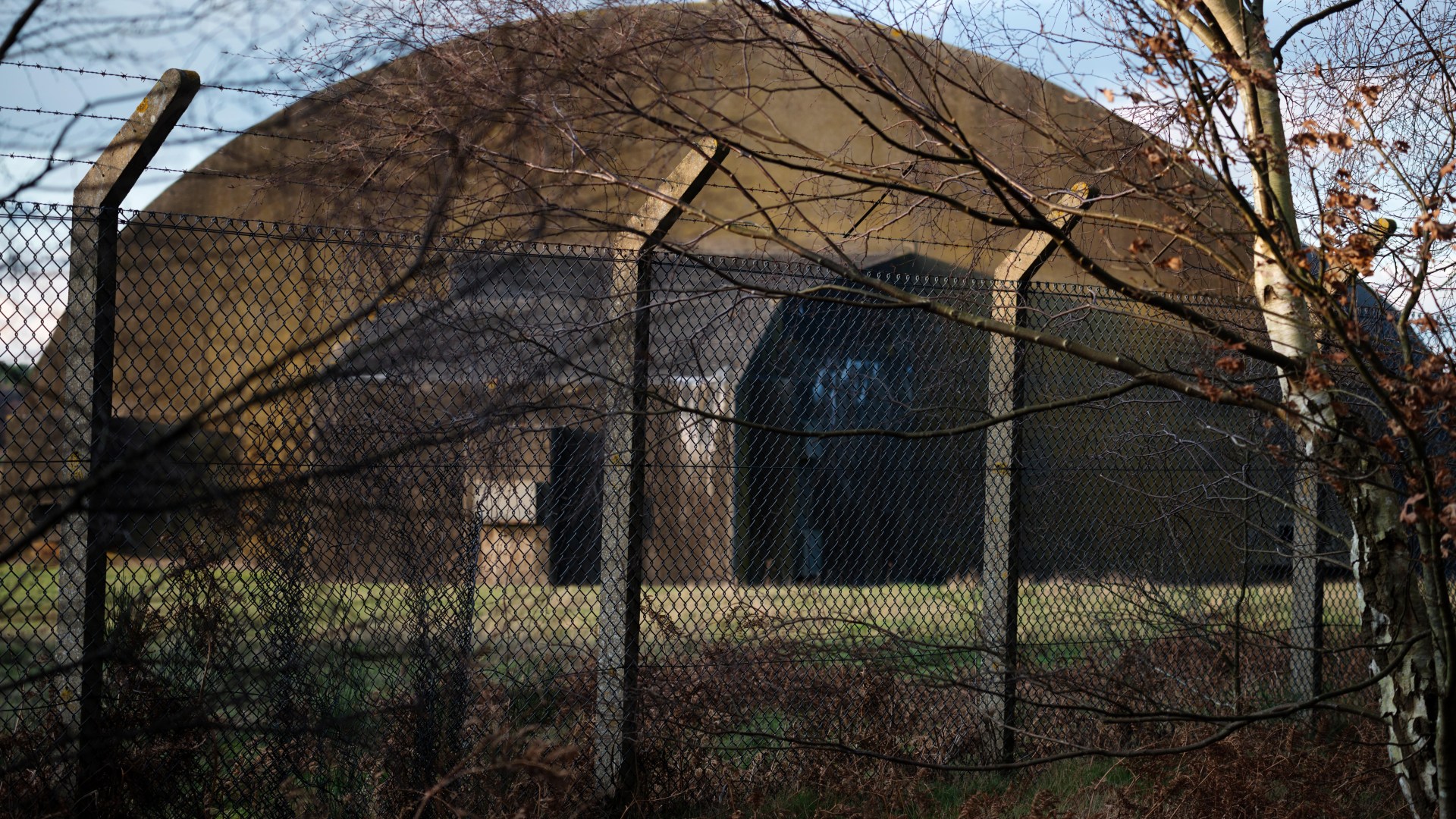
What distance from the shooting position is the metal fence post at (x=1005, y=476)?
18.9 feet

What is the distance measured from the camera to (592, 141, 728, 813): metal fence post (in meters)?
4.72

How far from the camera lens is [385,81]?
13.3ft

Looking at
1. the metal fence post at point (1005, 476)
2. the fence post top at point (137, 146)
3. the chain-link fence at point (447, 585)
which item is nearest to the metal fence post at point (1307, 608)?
the chain-link fence at point (447, 585)

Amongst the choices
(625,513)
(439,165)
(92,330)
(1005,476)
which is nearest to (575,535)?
(625,513)

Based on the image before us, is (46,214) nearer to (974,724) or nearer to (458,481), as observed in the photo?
(458,481)

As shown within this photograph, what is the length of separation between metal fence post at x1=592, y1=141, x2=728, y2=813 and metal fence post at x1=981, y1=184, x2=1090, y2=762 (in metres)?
1.81

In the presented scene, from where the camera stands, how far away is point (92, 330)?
4.04 m

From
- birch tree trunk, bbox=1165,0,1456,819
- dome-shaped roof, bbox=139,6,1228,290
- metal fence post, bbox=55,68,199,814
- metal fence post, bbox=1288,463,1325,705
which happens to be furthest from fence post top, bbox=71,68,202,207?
metal fence post, bbox=1288,463,1325,705

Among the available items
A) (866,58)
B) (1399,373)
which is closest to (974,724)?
(1399,373)

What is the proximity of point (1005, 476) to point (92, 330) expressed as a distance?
4.06 meters

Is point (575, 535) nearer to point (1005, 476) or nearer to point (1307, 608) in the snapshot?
point (1005, 476)

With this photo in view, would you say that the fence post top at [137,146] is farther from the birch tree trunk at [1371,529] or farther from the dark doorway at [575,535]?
the birch tree trunk at [1371,529]

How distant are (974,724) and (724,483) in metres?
3.00

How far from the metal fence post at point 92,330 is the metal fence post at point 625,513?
5.67ft
